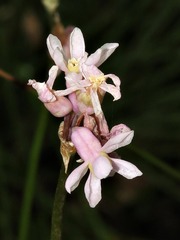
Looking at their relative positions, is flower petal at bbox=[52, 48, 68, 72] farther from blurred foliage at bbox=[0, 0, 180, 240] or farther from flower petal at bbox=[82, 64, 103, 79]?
blurred foliage at bbox=[0, 0, 180, 240]

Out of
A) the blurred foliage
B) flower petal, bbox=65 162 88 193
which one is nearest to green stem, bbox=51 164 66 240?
flower petal, bbox=65 162 88 193

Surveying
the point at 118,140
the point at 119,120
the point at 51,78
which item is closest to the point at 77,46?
the point at 51,78

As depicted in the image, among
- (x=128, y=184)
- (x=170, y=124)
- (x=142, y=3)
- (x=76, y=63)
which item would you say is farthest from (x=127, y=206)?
(x=76, y=63)

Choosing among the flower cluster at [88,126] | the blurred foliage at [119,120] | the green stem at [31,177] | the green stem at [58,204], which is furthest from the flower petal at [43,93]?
the blurred foliage at [119,120]

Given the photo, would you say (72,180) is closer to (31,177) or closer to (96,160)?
(96,160)

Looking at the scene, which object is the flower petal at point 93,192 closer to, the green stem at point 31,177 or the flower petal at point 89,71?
the flower petal at point 89,71

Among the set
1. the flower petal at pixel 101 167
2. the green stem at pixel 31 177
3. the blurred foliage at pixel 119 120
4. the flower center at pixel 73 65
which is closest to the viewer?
the flower petal at pixel 101 167

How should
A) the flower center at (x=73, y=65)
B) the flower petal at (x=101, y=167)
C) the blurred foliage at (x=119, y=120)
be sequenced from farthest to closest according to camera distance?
the blurred foliage at (x=119, y=120) → the flower center at (x=73, y=65) → the flower petal at (x=101, y=167)
